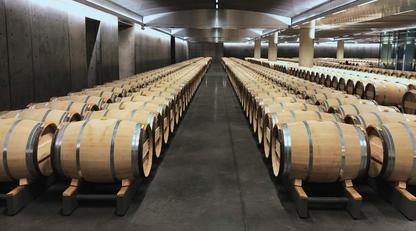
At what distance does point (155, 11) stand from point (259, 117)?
47.6ft

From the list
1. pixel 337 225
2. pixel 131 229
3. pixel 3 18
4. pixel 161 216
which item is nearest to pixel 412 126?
pixel 337 225

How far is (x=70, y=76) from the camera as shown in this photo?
11922mm

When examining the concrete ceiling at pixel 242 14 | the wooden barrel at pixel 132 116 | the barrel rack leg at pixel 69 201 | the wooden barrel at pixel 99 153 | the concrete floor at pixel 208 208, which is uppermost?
the concrete ceiling at pixel 242 14

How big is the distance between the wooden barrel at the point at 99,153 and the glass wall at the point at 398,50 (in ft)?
83.6

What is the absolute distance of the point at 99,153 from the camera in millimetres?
3947

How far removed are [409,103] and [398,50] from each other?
23.5 meters

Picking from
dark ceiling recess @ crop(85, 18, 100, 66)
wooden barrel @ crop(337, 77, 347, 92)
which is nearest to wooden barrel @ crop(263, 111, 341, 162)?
wooden barrel @ crop(337, 77, 347, 92)

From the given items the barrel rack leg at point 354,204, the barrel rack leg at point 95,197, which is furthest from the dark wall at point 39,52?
the barrel rack leg at point 354,204

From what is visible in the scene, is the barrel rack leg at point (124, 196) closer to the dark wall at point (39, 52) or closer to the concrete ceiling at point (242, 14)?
the dark wall at point (39, 52)

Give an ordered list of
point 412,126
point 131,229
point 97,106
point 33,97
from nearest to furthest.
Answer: point 131,229, point 412,126, point 97,106, point 33,97

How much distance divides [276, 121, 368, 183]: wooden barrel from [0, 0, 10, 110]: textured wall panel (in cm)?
635

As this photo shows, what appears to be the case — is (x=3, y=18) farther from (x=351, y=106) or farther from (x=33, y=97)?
(x=351, y=106)

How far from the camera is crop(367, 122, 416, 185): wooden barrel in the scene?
12.9ft

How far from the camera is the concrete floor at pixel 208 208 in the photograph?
145 inches
